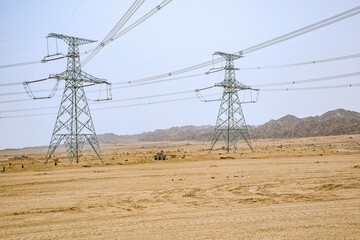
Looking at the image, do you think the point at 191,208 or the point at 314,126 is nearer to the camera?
the point at 191,208

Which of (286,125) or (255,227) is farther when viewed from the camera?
(286,125)

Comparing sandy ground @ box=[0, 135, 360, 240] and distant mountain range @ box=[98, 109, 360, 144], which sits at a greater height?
distant mountain range @ box=[98, 109, 360, 144]

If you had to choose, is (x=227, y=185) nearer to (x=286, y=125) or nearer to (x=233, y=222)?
(x=233, y=222)

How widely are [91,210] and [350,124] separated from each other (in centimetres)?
12161

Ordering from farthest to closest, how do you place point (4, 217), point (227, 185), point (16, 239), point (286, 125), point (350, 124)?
1. point (286, 125)
2. point (350, 124)
3. point (227, 185)
4. point (4, 217)
5. point (16, 239)

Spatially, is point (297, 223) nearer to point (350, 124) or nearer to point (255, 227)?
point (255, 227)

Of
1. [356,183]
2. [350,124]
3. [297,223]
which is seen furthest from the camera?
[350,124]

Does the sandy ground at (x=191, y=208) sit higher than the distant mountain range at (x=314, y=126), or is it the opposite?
the distant mountain range at (x=314, y=126)

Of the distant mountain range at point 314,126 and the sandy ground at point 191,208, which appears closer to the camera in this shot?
the sandy ground at point 191,208

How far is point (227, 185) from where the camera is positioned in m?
19.1

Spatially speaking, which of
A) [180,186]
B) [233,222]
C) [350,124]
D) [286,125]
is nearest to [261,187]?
[180,186]

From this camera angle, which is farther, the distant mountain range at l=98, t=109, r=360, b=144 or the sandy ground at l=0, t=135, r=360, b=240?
the distant mountain range at l=98, t=109, r=360, b=144

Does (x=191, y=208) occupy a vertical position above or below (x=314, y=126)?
below

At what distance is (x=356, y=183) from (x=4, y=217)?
15.0m
